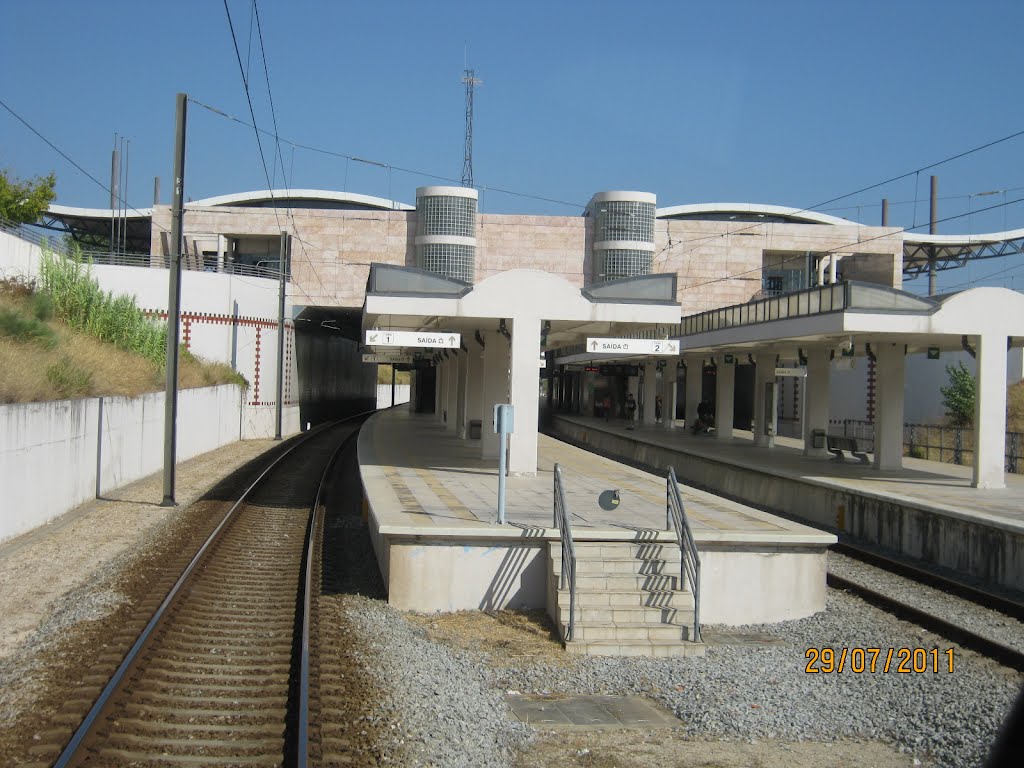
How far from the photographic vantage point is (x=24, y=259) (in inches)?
1066

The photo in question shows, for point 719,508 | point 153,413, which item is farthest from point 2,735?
point 153,413

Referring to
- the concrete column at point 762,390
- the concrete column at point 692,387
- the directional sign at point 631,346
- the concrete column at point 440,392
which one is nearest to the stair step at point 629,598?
the directional sign at point 631,346

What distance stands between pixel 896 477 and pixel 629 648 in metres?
13.4

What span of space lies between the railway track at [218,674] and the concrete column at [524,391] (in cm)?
458

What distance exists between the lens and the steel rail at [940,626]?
9055 mm

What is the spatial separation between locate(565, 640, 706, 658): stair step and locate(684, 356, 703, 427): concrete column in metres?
26.8

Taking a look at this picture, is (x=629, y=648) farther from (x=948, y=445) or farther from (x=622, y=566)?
(x=948, y=445)

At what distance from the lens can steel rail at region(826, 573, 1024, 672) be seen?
29.7 ft

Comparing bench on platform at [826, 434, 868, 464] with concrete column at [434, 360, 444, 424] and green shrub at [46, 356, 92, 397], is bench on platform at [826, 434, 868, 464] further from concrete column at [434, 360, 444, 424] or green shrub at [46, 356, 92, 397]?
green shrub at [46, 356, 92, 397]

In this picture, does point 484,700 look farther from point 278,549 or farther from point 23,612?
point 278,549

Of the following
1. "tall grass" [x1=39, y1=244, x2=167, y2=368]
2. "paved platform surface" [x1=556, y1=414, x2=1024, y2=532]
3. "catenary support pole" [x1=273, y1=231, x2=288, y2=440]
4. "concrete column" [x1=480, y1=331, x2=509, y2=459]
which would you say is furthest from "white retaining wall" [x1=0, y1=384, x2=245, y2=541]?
"paved platform surface" [x1=556, y1=414, x2=1024, y2=532]

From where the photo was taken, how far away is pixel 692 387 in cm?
3625

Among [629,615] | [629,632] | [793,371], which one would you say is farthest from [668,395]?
[629,632]

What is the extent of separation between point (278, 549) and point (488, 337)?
318 inches
